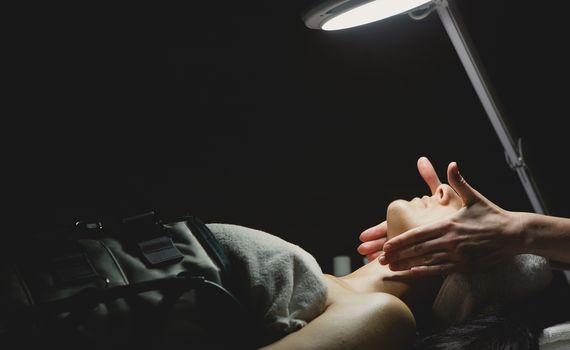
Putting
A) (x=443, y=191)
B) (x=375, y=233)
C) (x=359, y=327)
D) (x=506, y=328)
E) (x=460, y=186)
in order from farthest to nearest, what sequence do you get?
1. (x=375, y=233)
2. (x=443, y=191)
3. (x=460, y=186)
4. (x=506, y=328)
5. (x=359, y=327)

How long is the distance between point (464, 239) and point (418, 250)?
10 cm

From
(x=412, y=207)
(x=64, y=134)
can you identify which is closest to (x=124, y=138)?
(x=64, y=134)

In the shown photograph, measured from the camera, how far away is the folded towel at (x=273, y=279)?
1335 mm

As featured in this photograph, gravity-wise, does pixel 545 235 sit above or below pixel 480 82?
below

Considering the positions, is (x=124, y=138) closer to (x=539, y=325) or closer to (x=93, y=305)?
(x=93, y=305)

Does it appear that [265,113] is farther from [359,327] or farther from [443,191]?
[359,327]

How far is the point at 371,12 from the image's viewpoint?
5.07 feet

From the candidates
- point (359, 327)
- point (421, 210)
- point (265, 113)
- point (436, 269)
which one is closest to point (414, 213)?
point (421, 210)

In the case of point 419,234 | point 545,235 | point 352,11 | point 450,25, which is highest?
point 352,11

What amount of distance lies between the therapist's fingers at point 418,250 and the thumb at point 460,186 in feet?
0.36

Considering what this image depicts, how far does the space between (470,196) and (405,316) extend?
328 mm

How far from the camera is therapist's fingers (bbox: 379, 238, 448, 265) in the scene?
1538 mm

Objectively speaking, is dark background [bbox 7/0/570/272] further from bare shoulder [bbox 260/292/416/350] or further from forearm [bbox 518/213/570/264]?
bare shoulder [bbox 260/292/416/350]

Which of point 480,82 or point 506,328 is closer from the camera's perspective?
point 506,328
